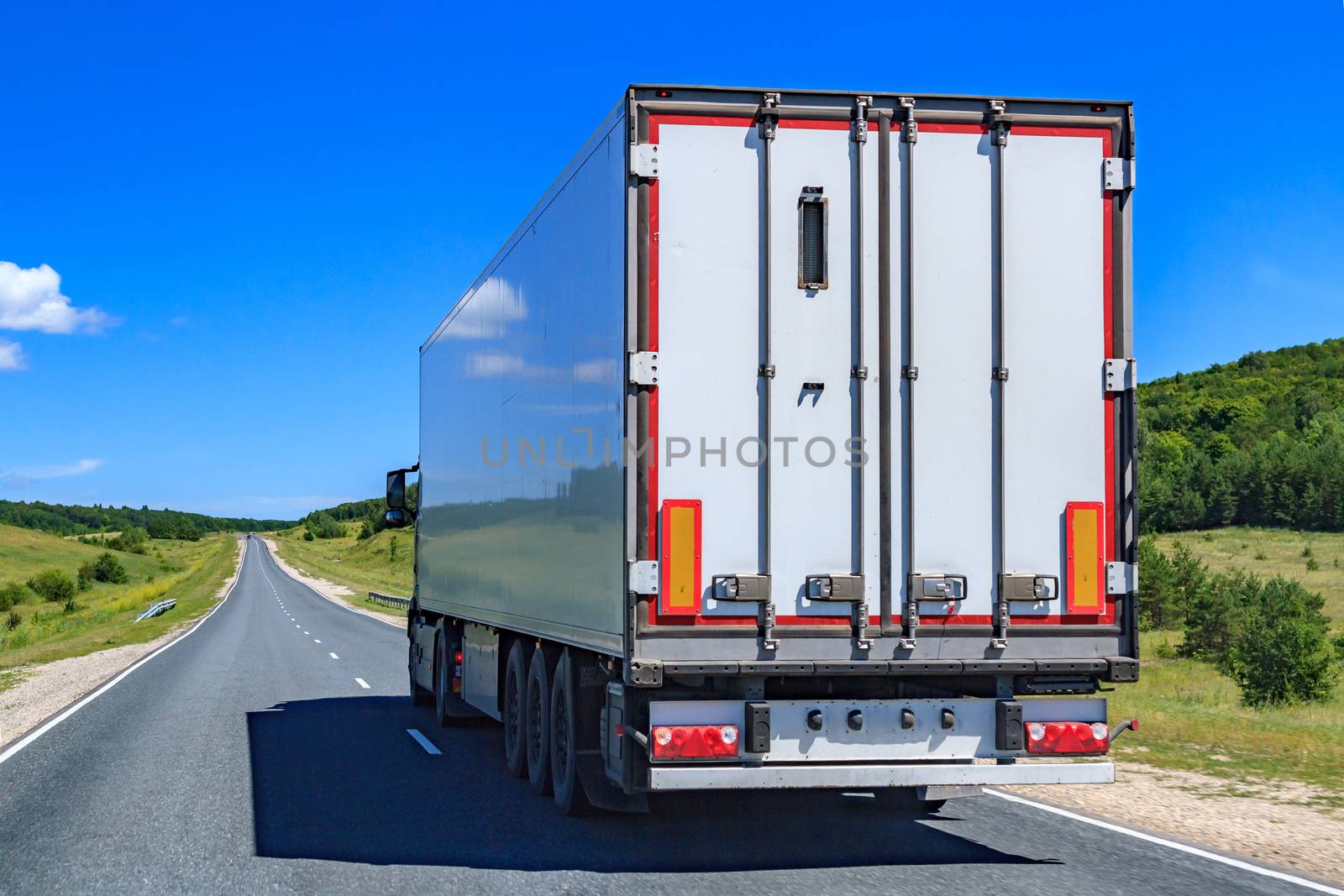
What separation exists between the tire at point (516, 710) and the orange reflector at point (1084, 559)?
435 centimetres

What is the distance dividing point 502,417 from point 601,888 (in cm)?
497

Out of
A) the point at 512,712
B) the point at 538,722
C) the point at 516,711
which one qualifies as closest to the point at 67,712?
the point at 512,712

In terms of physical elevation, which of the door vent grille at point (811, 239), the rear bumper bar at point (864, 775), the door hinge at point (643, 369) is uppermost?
the door vent grille at point (811, 239)

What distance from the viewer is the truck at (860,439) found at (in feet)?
22.1

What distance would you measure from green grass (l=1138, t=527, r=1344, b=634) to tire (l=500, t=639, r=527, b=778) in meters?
49.9

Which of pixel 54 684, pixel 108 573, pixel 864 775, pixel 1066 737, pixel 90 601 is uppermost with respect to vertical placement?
pixel 1066 737

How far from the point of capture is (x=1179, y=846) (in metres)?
7.56

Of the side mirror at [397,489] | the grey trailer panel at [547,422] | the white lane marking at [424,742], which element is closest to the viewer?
the grey trailer panel at [547,422]

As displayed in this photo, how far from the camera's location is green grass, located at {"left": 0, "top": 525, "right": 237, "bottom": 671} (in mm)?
38781

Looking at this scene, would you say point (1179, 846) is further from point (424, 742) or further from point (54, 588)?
point (54, 588)

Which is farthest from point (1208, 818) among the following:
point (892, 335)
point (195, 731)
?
point (195, 731)

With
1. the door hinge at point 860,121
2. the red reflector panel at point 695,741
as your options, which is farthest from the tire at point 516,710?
the door hinge at point 860,121

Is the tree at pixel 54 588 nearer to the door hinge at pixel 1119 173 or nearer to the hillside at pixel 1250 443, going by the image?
the hillside at pixel 1250 443

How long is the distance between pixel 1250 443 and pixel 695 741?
109 meters
